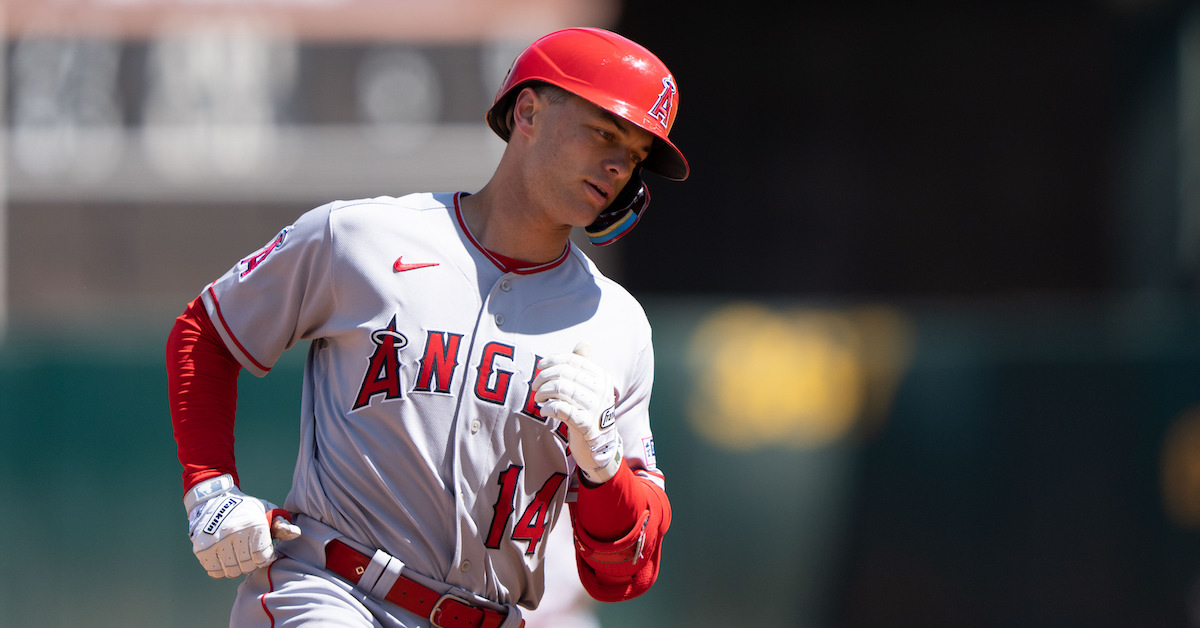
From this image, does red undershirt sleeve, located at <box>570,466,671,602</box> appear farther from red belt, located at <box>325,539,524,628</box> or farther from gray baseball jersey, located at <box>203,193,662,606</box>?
red belt, located at <box>325,539,524,628</box>

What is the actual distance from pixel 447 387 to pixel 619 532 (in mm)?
501

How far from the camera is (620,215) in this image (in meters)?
2.69

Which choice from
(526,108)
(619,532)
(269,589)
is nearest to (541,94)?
(526,108)

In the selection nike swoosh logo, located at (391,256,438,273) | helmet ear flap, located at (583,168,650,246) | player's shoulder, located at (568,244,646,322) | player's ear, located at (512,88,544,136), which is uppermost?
player's ear, located at (512,88,544,136)

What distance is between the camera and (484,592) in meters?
2.45

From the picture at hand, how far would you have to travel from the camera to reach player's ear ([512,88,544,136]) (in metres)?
2.61

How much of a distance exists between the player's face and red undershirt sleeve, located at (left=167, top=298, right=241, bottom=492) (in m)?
0.84

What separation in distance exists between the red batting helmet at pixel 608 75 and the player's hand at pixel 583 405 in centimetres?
55

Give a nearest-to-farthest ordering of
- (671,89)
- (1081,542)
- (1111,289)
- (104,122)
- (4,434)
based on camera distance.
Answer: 1. (671,89)
2. (4,434)
3. (1081,542)
4. (104,122)
5. (1111,289)

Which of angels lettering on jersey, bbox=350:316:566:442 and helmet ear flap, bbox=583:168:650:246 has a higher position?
helmet ear flap, bbox=583:168:650:246

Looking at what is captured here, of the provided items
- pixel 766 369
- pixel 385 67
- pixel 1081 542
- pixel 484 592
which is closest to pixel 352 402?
pixel 484 592

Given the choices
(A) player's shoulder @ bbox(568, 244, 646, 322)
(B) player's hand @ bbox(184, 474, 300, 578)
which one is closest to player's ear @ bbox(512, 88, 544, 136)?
(A) player's shoulder @ bbox(568, 244, 646, 322)

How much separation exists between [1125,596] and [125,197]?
315 inches

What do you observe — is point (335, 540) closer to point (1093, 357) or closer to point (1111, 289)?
point (1093, 357)
